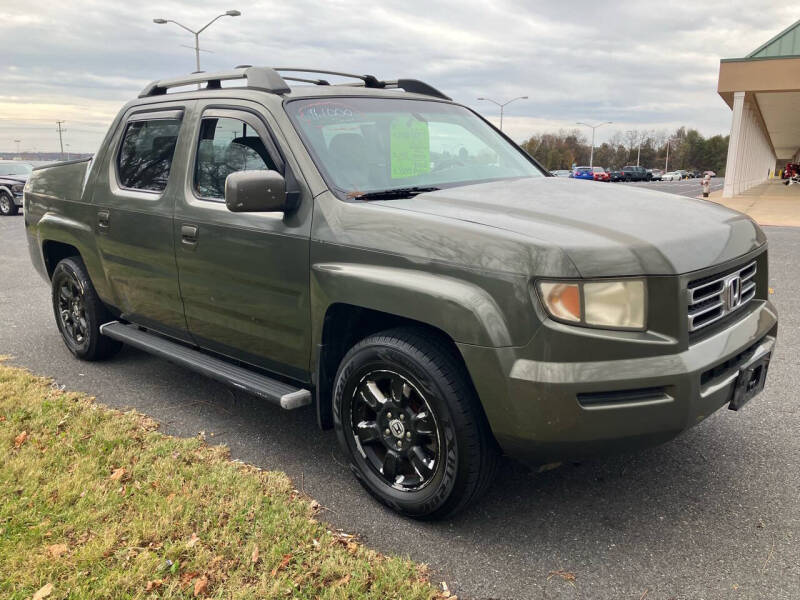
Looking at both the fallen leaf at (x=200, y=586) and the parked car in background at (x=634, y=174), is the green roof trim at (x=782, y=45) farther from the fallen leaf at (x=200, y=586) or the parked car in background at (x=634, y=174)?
the parked car in background at (x=634, y=174)

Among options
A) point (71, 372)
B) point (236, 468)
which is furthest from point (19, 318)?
point (236, 468)

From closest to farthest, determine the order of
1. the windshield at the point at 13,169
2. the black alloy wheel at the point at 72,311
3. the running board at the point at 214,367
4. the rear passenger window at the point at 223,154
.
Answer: the running board at the point at 214,367, the rear passenger window at the point at 223,154, the black alloy wheel at the point at 72,311, the windshield at the point at 13,169

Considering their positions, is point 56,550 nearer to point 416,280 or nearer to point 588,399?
point 416,280

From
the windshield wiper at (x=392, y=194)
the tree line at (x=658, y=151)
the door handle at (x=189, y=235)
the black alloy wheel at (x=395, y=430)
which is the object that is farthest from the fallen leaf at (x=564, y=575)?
the tree line at (x=658, y=151)

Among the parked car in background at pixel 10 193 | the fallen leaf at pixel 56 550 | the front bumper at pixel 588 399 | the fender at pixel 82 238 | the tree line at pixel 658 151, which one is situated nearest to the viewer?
the front bumper at pixel 588 399

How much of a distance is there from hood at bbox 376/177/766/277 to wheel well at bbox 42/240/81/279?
11.4 ft

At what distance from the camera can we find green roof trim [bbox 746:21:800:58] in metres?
25.1

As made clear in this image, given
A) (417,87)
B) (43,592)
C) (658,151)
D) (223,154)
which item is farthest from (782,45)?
(658,151)

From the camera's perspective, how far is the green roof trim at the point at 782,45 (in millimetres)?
25094

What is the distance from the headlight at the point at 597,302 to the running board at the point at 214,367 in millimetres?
1410

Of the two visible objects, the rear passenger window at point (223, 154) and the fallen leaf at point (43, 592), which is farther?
the rear passenger window at point (223, 154)

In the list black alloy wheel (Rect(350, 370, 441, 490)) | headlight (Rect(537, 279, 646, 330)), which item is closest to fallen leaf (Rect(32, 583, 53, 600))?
black alloy wheel (Rect(350, 370, 441, 490))

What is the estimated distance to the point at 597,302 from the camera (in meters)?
2.49

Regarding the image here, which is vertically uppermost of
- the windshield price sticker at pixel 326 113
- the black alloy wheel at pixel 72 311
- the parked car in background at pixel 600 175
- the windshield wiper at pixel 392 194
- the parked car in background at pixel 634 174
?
the windshield price sticker at pixel 326 113
